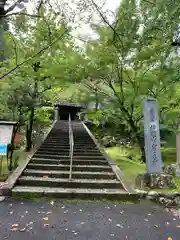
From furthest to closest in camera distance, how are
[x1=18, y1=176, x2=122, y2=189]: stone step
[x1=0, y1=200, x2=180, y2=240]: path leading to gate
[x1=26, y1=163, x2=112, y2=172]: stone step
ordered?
1. [x1=26, y1=163, x2=112, y2=172]: stone step
2. [x1=18, y1=176, x2=122, y2=189]: stone step
3. [x1=0, y1=200, x2=180, y2=240]: path leading to gate

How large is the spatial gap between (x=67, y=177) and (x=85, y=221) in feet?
8.14

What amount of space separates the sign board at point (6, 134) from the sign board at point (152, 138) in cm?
382

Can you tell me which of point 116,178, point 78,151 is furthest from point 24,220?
point 78,151

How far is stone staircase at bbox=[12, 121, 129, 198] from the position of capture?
5.66 metres

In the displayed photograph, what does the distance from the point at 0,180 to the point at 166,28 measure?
577cm

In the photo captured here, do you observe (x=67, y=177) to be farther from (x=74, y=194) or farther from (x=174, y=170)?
(x=174, y=170)

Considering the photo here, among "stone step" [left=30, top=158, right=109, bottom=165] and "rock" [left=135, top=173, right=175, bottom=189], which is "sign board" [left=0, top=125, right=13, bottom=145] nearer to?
"stone step" [left=30, top=158, right=109, bottom=165]

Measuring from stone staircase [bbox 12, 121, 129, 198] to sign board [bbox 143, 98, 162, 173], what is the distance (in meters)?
0.98

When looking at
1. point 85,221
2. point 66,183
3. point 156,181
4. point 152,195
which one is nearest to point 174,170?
point 156,181

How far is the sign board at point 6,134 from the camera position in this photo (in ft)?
21.9

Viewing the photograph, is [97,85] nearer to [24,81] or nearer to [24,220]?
[24,81]

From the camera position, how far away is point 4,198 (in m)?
5.39

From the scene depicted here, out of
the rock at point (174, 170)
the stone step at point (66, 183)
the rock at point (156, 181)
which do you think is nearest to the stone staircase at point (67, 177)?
the stone step at point (66, 183)

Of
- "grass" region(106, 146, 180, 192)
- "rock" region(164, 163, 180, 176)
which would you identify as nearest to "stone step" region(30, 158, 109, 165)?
"grass" region(106, 146, 180, 192)
